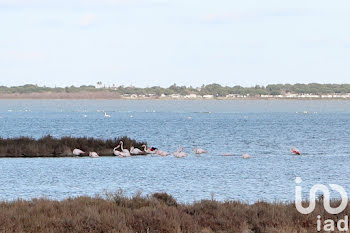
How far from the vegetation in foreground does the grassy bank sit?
24894 millimetres

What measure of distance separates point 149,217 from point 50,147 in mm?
28609

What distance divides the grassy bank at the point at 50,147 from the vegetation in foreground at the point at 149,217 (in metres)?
24.9

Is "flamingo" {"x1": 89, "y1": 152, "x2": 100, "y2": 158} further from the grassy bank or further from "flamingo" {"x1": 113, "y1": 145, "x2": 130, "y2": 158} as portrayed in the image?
the grassy bank

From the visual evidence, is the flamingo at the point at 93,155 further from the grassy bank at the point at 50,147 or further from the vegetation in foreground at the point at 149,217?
the vegetation in foreground at the point at 149,217

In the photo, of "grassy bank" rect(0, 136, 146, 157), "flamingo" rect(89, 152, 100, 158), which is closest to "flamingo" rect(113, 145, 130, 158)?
"grassy bank" rect(0, 136, 146, 157)

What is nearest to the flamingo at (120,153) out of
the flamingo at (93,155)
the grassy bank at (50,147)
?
the grassy bank at (50,147)

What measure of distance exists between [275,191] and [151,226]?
1352 cm

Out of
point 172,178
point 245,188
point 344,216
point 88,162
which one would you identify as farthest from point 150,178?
point 344,216

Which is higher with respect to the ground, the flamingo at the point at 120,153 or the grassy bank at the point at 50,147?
the grassy bank at the point at 50,147

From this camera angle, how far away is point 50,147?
4262 cm

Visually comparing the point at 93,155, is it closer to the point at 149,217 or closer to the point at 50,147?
the point at 50,147

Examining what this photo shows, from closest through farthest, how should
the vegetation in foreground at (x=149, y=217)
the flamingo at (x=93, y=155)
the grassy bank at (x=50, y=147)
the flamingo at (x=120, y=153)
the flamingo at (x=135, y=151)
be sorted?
1. the vegetation in foreground at (x=149, y=217)
2. the flamingo at (x=93, y=155)
3. the grassy bank at (x=50, y=147)
4. the flamingo at (x=120, y=153)
5. the flamingo at (x=135, y=151)

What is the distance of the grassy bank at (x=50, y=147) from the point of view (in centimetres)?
4138

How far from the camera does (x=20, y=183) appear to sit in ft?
94.3
